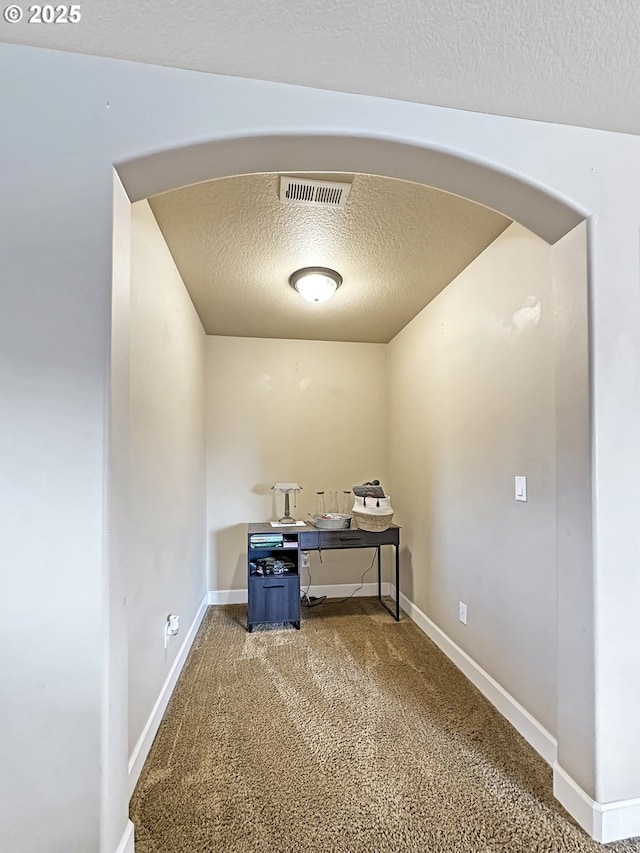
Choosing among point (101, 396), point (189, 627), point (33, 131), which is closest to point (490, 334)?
point (101, 396)

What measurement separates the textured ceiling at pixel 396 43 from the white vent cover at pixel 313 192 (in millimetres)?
446

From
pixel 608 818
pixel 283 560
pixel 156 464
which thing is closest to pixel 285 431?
pixel 283 560

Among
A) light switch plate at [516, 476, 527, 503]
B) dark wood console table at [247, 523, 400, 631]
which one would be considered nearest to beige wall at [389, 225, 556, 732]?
light switch plate at [516, 476, 527, 503]

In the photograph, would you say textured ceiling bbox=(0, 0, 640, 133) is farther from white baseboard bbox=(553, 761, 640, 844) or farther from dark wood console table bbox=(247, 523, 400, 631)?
dark wood console table bbox=(247, 523, 400, 631)

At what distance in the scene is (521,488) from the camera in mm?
1956

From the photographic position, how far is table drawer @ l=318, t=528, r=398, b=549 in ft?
10.5

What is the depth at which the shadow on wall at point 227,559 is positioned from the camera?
12.0 feet

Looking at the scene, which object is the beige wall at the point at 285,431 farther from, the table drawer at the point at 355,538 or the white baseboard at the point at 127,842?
the white baseboard at the point at 127,842

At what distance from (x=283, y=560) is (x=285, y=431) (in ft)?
3.82

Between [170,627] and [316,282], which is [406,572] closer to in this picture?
[170,627]

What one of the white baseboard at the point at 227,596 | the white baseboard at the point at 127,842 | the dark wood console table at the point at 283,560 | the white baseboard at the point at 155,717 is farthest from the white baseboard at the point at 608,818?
the white baseboard at the point at 227,596

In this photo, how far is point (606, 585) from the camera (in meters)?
1.41

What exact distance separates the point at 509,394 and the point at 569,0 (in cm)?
140

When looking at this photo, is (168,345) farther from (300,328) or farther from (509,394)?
(509,394)
